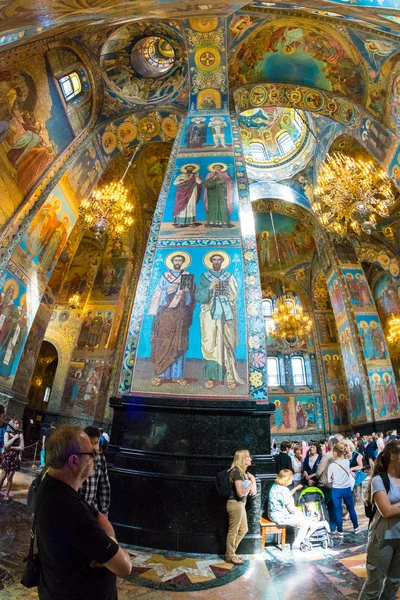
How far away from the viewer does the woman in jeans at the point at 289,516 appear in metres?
3.99

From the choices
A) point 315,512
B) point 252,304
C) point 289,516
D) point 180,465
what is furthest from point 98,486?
point 252,304

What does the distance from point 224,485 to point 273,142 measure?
47.5 ft

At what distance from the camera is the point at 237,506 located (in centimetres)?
371

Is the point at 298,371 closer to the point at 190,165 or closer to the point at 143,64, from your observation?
the point at 190,165

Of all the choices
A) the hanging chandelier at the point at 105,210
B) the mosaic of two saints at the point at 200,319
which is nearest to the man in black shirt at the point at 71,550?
the mosaic of two saints at the point at 200,319

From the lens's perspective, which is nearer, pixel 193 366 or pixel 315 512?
pixel 315 512

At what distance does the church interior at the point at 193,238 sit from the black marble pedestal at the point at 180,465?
0.02 m

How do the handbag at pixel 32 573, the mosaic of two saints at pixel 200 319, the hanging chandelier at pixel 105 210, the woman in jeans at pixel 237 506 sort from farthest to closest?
the hanging chandelier at pixel 105 210
the mosaic of two saints at pixel 200 319
the woman in jeans at pixel 237 506
the handbag at pixel 32 573

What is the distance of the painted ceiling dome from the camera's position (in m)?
13.7

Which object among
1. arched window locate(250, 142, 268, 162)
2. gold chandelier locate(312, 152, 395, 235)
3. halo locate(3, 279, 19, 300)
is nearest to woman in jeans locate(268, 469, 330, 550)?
gold chandelier locate(312, 152, 395, 235)

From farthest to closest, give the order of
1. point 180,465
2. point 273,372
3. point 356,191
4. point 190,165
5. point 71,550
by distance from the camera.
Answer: point 273,372 → point 356,191 → point 190,165 → point 180,465 → point 71,550

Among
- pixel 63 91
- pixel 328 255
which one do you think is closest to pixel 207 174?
pixel 63 91

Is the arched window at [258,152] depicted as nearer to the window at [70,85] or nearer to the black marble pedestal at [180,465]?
the window at [70,85]

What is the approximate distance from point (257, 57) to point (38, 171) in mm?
6469
